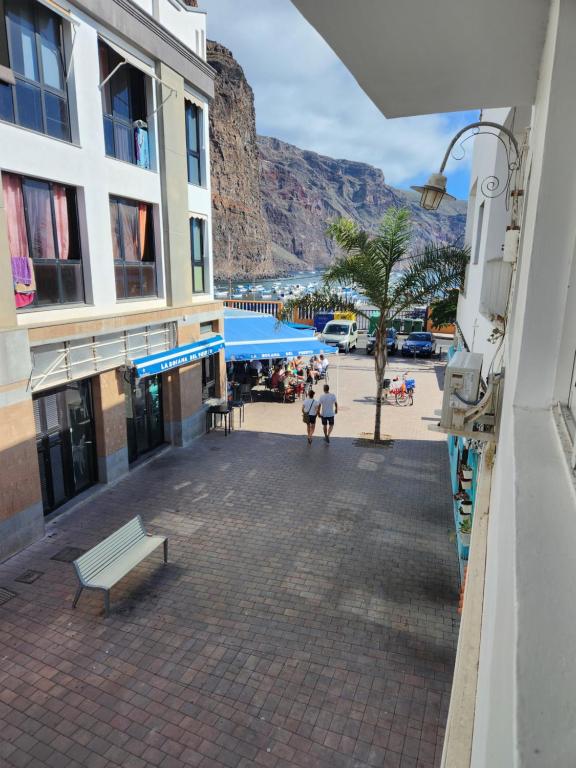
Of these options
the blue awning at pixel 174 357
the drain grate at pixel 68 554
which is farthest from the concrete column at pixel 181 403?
the drain grate at pixel 68 554

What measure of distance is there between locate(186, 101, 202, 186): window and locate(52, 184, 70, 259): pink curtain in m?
5.02

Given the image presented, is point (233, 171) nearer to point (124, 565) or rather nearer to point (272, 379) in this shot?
point (272, 379)

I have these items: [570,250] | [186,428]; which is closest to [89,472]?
[186,428]

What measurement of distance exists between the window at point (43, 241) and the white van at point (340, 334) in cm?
1948

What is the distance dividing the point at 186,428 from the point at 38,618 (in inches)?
285

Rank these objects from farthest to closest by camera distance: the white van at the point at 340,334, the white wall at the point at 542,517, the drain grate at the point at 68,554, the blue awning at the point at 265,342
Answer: the white van at the point at 340,334
the blue awning at the point at 265,342
the drain grate at the point at 68,554
the white wall at the point at 542,517

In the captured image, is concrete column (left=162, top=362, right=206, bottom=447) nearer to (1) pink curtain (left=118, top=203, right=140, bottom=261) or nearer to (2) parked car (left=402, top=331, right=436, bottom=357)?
(1) pink curtain (left=118, top=203, right=140, bottom=261)

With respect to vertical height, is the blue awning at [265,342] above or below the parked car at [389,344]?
above

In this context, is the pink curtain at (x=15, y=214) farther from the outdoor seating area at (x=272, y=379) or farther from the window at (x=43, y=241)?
the outdoor seating area at (x=272, y=379)

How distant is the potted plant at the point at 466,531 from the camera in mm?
6863

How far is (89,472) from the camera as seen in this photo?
34.6 feet

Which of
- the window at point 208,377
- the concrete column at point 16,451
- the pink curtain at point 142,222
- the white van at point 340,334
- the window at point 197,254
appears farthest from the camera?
the white van at point 340,334

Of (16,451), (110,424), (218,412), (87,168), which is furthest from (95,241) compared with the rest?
(218,412)

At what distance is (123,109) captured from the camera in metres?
10.7
